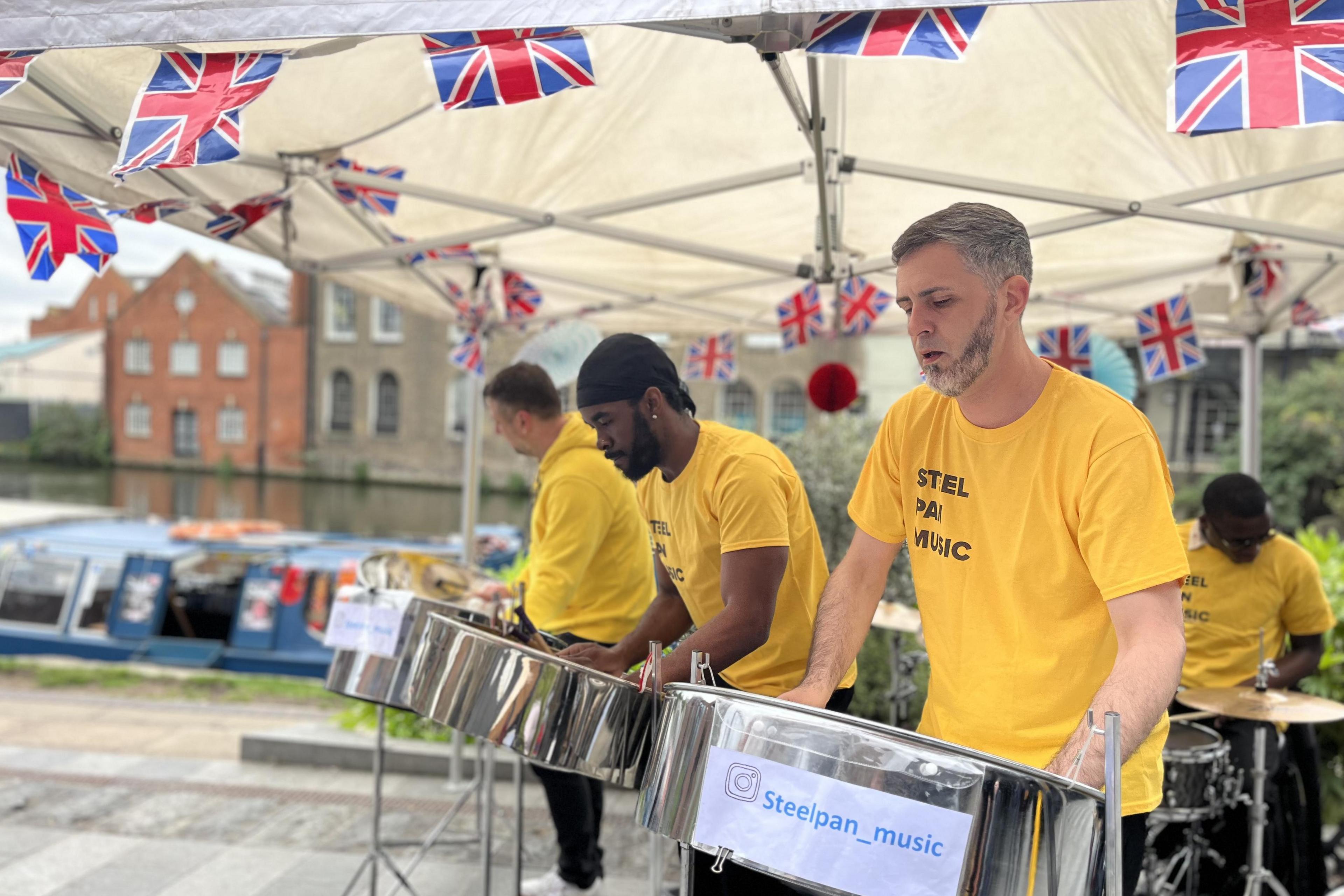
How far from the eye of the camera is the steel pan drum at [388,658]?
2074 millimetres

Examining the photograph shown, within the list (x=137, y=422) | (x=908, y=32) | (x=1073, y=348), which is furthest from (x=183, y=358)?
(x=908, y=32)

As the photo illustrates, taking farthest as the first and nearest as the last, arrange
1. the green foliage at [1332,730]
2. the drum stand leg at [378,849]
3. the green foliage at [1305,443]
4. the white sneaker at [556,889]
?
the green foliage at [1305,443] → the green foliage at [1332,730] → the white sneaker at [556,889] → the drum stand leg at [378,849]

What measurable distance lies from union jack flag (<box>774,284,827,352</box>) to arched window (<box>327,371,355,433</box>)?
2325 cm

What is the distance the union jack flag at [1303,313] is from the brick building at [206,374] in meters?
25.5

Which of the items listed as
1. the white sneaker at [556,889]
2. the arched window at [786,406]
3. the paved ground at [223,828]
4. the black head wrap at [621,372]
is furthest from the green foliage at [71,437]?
the black head wrap at [621,372]

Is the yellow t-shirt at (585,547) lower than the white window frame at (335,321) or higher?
lower

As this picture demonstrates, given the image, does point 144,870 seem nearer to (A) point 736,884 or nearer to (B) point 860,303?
(A) point 736,884

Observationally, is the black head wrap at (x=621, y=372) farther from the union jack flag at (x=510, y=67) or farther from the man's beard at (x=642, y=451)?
the union jack flag at (x=510, y=67)

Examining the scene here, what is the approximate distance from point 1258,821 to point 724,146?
2170 mm

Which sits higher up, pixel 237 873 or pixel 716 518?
pixel 716 518

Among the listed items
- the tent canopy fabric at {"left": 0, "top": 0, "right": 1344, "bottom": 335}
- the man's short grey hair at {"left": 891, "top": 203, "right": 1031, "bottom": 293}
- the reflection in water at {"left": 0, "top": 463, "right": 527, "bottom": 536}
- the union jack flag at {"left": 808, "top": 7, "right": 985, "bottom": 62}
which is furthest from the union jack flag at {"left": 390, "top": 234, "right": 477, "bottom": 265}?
the reflection in water at {"left": 0, "top": 463, "right": 527, "bottom": 536}

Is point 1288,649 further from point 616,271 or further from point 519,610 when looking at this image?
point 616,271

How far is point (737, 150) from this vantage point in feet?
9.96

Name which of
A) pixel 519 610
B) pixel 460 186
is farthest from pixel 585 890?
pixel 460 186
